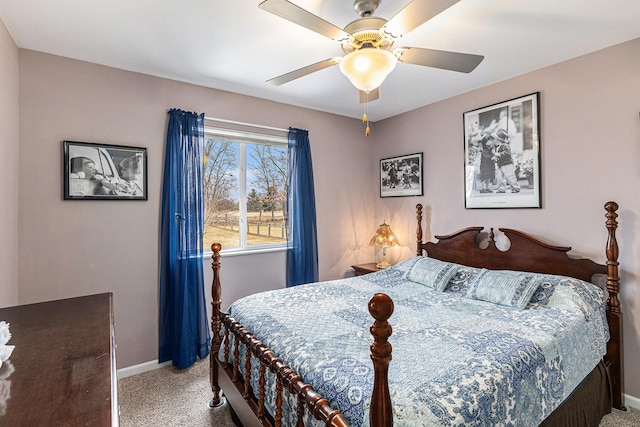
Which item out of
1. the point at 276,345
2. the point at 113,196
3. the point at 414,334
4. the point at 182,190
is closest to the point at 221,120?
the point at 182,190

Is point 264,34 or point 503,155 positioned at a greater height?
point 264,34

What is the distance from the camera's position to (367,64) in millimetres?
1636

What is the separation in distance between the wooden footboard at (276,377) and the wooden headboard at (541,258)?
87.7 inches

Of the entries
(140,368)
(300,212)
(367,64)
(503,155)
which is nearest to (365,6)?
(367,64)

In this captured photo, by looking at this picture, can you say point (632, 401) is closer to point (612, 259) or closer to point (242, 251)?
point (612, 259)

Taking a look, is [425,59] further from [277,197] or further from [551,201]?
[277,197]

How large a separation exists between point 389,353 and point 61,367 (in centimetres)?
107

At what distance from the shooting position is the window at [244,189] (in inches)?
128

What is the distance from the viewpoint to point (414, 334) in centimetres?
177

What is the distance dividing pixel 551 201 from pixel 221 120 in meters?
3.07

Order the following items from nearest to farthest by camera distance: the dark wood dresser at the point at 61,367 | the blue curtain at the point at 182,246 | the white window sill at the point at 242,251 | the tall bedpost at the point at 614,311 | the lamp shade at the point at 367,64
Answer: the dark wood dresser at the point at 61,367 < the lamp shade at the point at 367,64 < the tall bedpost at the point at 614,311 < the blue curtain at the point at 182,246 < the white window sill at the point at 242,251

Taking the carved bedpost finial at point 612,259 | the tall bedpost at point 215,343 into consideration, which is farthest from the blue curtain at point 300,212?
the carved bedpost finial at point 612,259

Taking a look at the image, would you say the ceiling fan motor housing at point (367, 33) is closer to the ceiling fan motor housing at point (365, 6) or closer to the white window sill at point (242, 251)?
the ceiling fan motor housing at point (365, 6)

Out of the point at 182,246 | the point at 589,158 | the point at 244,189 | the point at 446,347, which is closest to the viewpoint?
the point at 446,347
